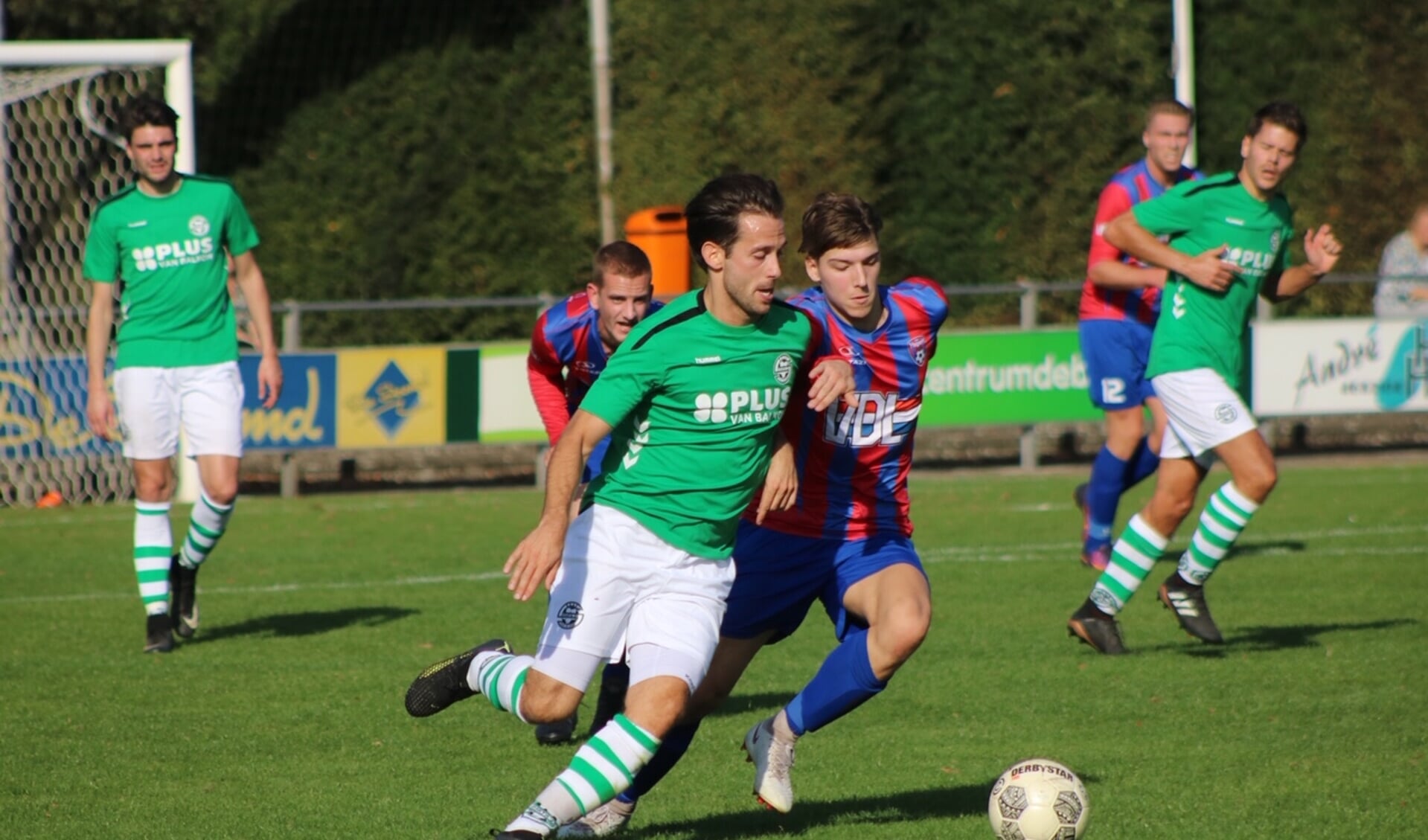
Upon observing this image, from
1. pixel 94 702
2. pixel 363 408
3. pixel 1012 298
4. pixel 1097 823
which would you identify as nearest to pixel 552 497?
pixel 1097 823

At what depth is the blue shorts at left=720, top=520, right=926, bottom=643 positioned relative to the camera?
543 cm

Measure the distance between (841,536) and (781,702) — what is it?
67.3 inches

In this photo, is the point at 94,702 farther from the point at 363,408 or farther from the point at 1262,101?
the point at 1262,101

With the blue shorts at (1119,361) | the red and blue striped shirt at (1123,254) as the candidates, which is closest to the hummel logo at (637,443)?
the red and blue striped shirt at (1123,254)

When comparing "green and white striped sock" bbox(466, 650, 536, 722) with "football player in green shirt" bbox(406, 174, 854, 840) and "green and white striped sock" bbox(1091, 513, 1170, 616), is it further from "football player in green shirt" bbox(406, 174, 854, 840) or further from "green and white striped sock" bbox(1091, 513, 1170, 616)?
"green and white striped sock" bbox(1091, 513, 1170, 616)

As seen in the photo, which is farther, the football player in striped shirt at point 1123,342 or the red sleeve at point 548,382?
the football player in striped shirt at point 1123,342

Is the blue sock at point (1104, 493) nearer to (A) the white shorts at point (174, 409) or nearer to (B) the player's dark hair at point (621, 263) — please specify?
(B) the player's dark hair at point (621, 263)

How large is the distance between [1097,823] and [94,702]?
402 cm

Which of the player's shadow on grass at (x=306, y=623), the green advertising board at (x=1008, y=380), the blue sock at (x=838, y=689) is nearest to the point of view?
the blue sock at (x=838, y=689)

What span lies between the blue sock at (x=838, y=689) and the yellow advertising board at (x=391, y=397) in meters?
9.61

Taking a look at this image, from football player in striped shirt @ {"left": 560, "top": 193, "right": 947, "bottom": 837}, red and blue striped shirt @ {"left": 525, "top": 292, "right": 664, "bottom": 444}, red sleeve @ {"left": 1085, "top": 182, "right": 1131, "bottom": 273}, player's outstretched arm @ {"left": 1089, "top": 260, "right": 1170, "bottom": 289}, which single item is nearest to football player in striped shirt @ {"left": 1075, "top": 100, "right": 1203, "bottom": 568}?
red sleeve @ {"left": 1085, "top": 182, "right": 1131, "bottom": 273}

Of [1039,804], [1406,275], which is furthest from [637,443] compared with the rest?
[1406,275]

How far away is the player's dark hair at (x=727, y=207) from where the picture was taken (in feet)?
16.1

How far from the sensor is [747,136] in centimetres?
1814
